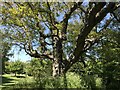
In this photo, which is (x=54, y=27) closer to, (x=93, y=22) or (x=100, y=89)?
(x=93, y=22)

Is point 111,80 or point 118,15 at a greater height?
point 118,15

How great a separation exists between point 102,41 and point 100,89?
4.57m

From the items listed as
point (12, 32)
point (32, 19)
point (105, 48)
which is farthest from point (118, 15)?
point (12, 32)

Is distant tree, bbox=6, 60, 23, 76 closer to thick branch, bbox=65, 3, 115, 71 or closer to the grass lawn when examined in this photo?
the grass lawn

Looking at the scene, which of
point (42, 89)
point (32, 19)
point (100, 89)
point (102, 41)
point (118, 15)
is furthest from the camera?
point (102, 41)

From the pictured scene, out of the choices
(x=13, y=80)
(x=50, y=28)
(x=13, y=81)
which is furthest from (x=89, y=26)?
(x=13, y=80)

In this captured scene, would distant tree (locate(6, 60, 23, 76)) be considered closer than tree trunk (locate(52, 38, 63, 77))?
No

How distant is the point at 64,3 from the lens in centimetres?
1675

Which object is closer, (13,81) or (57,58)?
(57,58)

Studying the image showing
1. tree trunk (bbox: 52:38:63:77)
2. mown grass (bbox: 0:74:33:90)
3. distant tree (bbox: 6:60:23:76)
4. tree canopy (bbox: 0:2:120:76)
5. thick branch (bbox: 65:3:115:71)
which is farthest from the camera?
distant tree (bbox: 6:60:23:76)

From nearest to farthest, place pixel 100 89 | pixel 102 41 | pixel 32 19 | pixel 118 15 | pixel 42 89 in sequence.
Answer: pixel 42 89, pixel 100 89, pixel 32 19, pixel 118 15, pixel 102 41

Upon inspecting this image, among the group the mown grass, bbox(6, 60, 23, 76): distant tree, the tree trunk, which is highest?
bbox(6, 60, 23, 76): distant tree

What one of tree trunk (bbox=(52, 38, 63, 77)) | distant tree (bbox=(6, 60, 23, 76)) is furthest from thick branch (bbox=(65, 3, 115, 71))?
distant tree (bbox=(6, 60, 23, 76))

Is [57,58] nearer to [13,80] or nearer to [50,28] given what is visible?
[50,28]
